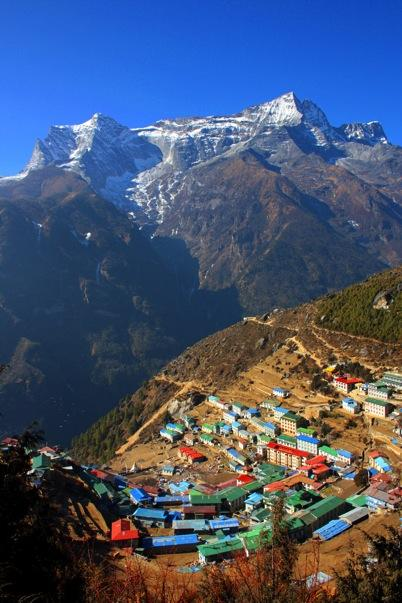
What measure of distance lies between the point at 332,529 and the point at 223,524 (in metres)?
9.04

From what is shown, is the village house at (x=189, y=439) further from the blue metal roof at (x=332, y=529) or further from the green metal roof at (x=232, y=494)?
the blue metal roof at (x=332, y=529)

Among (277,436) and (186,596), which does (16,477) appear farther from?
(277,436)

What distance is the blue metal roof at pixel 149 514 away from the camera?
143 ft

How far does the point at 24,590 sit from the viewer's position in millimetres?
11859

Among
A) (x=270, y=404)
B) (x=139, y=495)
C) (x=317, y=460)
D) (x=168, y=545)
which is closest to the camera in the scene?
(x=168, y=545)

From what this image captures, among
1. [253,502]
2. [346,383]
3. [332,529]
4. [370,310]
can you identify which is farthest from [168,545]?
[370,310]

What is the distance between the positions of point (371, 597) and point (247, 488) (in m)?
36.5

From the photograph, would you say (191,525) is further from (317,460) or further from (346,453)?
(346,453)

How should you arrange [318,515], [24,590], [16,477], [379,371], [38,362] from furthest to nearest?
[38,362], [379,371], [318,515], [16,477], [24,590]

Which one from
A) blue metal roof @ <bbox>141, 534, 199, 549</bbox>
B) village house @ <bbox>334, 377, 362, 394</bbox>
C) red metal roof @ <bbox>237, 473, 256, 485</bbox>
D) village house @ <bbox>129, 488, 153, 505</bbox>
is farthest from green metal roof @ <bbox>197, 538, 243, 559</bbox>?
village house @ <bbox>334, 377, 362, 394</bbox>

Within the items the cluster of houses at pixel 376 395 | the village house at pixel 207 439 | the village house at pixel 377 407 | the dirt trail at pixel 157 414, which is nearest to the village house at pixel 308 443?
the cluster of houses at pixel 376 395

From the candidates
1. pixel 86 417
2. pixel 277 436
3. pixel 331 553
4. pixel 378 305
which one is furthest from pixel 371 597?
pixel 86 417

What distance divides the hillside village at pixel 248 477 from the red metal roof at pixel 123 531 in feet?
0.26

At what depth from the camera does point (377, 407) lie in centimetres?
5738
